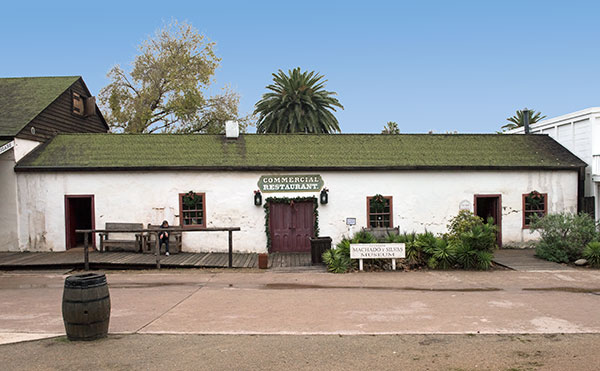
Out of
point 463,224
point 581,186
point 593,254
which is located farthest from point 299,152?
point 581,186

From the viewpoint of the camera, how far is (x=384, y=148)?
17.6 m

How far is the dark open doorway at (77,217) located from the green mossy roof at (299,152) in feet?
4.20

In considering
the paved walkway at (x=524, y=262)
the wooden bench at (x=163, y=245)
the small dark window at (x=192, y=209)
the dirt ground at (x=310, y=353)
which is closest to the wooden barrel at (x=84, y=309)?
the dirt ground at (x=310, y=353)

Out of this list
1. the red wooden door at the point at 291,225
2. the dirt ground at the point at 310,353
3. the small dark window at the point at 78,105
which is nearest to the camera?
the dirt ground at the point at 310,353

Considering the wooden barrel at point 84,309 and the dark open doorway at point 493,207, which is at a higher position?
the dark open doorway at point 493,207

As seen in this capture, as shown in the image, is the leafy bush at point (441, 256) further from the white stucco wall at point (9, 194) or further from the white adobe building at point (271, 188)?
the white stucco wall at point (9, 194)

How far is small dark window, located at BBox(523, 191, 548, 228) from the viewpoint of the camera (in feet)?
54.6

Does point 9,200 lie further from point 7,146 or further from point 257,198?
point 257,198

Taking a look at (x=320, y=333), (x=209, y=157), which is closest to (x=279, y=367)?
(x=320, y=333)

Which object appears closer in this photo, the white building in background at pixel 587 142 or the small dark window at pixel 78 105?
the white building in background at pixel 587 142

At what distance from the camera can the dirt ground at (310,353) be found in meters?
5.46

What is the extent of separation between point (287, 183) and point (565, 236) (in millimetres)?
8761

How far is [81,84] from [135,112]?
520 inches

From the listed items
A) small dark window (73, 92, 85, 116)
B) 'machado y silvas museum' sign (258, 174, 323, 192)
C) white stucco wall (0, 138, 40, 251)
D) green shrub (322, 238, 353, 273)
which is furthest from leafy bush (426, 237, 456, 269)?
small dark window (73, 92, 85, 116)
